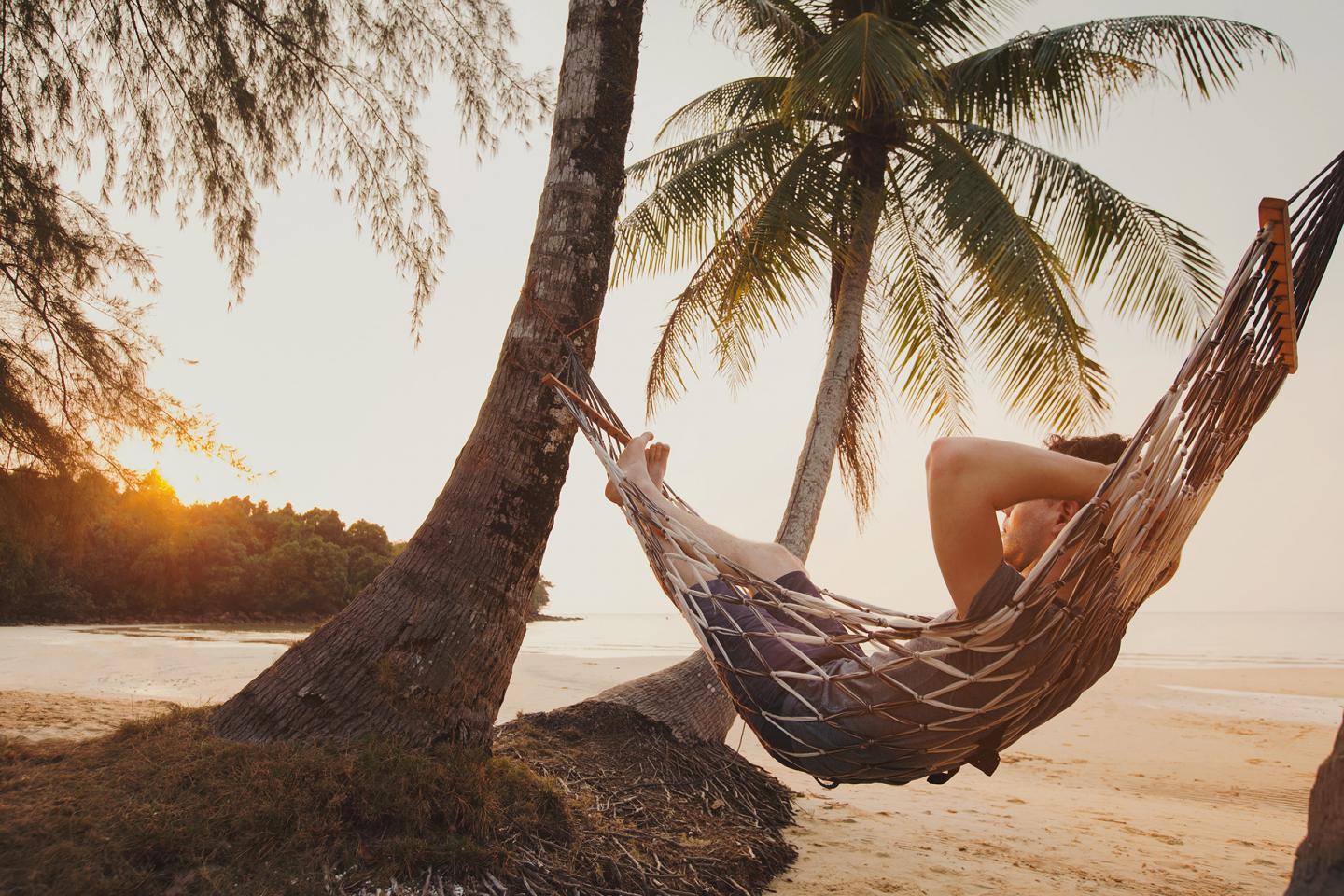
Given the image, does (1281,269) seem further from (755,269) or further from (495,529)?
(755,269)

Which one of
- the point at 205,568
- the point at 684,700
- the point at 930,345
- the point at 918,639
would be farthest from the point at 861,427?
the point at 205,568

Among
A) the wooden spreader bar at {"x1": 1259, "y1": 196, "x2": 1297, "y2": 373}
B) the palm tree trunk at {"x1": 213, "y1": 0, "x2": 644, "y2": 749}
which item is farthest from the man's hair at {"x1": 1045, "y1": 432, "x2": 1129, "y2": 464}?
the palm tree trunk at {"x1": 213, "y1": 0, "x2": 644, "y2": 749}

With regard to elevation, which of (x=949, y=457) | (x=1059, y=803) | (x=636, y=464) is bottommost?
(x=1059, y=803)

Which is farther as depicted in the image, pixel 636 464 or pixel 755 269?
pixel 755 269

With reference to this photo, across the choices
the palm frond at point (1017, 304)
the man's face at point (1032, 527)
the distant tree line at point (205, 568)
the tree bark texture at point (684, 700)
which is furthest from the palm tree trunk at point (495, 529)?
the distant tree line at point (205, 568)

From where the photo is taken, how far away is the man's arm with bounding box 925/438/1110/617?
1.35 meters

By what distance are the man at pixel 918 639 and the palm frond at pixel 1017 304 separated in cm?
308

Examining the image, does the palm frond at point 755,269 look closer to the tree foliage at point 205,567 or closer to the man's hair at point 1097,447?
the man's hair at point 1097,447

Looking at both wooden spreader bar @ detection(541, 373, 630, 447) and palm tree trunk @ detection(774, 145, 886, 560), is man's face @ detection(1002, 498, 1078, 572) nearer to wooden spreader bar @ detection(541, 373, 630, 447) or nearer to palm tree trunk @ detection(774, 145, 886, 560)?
wooden spreader bar @ detection(541, 373, 630, 447)

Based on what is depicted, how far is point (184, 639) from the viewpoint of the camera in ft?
30.9

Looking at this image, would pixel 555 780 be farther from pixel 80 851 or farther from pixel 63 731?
pixel 63 731

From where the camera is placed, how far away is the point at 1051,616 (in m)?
1.32

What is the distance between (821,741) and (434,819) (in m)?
0.91

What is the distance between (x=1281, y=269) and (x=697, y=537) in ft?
3.74
